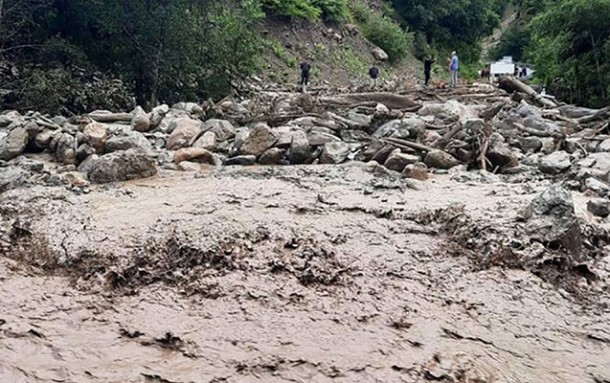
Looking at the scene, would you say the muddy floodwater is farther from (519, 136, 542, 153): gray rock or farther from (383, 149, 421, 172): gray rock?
(519, 136, 542, 153): gray rock

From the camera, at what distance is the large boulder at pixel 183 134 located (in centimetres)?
1026

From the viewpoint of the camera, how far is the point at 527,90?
1562 centimetres

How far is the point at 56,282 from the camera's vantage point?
4.98 metres

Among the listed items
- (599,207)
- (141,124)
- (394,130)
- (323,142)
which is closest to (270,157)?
(323,142)

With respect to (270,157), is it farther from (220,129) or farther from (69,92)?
(69,92)

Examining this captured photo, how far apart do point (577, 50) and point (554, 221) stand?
1259 centimetres

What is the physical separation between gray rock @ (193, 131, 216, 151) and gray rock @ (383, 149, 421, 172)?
295 cm

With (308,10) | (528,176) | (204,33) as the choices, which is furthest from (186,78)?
(308,10)

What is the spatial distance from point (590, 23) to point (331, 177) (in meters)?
10.7

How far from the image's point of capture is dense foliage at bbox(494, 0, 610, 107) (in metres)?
15.3

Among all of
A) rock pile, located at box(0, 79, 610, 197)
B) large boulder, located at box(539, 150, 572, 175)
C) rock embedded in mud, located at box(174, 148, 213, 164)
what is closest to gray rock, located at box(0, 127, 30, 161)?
rock pile, located at box(0, 79, 610, 197)

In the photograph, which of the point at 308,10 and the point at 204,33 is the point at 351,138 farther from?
the point at 308,10

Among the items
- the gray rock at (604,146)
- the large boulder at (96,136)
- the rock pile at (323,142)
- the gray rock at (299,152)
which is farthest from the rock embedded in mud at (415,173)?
the large boulder at (96,136)

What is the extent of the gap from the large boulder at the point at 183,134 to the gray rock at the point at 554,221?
19.9ft
